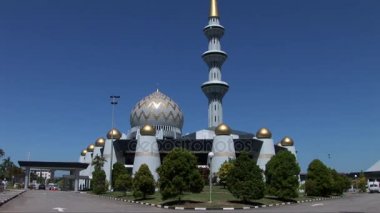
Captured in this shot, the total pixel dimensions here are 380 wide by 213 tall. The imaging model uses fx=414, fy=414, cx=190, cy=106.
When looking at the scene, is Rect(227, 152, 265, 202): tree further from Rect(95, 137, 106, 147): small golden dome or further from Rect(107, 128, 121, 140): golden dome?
Rect(95, 137, 106, 147): small golden dome

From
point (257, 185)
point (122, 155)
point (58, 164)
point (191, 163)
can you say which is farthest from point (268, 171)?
point (58, 164)

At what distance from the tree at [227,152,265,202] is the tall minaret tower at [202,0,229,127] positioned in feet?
162

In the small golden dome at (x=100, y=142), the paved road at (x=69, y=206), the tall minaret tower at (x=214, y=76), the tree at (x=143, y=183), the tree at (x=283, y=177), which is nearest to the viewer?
the paved road at (x=69, y=206)

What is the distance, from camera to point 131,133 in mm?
79188

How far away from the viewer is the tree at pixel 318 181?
43.1 m

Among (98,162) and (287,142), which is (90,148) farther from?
(287,142)

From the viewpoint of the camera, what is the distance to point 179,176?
27938mm

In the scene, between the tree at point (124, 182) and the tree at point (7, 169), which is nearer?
the tree at point (124, 182)

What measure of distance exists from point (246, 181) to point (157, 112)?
50479mm

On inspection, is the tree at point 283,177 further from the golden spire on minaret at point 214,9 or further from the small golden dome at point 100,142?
the golden spire on minaret at point 214,9

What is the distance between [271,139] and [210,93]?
16556 millimetres

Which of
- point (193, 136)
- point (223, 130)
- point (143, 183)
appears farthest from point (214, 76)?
point (143, 183)

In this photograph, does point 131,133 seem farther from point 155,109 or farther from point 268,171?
point 268,171

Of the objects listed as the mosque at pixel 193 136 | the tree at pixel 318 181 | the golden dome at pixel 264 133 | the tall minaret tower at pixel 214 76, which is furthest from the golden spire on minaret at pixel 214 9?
the tree at pixel 318 181
